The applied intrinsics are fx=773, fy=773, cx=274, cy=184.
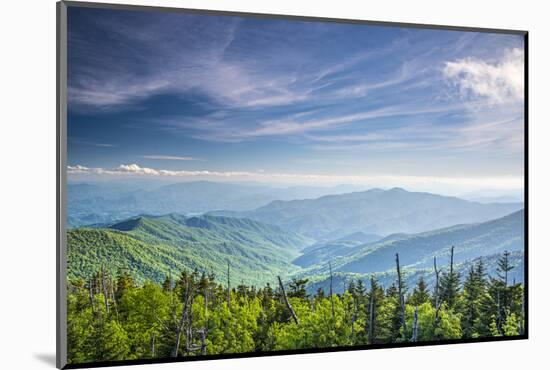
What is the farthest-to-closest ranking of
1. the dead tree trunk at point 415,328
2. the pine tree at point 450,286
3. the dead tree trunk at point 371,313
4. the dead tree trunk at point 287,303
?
the pine tree at point 450,286
the dead tree trunk at point 415,328
the dead tree trunk at point 371,313
the dead tree trunk at point 287,303

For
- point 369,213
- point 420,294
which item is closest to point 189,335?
point 369,213

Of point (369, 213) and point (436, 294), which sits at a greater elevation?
point (369, 213)

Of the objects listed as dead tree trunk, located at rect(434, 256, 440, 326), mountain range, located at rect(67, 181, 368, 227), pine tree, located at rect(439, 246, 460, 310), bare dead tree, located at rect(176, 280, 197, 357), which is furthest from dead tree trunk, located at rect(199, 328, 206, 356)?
pine tree, located at rect(439, 246, 460, 310)

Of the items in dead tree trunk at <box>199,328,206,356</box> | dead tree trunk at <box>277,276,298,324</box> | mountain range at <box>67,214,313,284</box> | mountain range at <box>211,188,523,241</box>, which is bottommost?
dead tree trunk at <box>199,328,206,356</box>


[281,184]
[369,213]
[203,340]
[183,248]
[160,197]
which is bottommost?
[203,340]

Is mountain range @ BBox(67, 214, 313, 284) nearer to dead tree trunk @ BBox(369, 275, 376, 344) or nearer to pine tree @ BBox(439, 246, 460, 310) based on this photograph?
dead tree trunk @ BBox(369, 275, 376, 344)

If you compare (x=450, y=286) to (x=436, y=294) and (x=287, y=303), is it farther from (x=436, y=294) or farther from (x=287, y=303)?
(x=287, y=303)

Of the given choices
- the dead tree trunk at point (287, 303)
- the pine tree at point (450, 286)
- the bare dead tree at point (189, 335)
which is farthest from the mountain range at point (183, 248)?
the pine tree at point (450, 286)

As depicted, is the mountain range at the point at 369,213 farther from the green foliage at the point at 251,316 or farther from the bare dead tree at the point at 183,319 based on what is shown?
the bare dead tree at the point at 183,319
